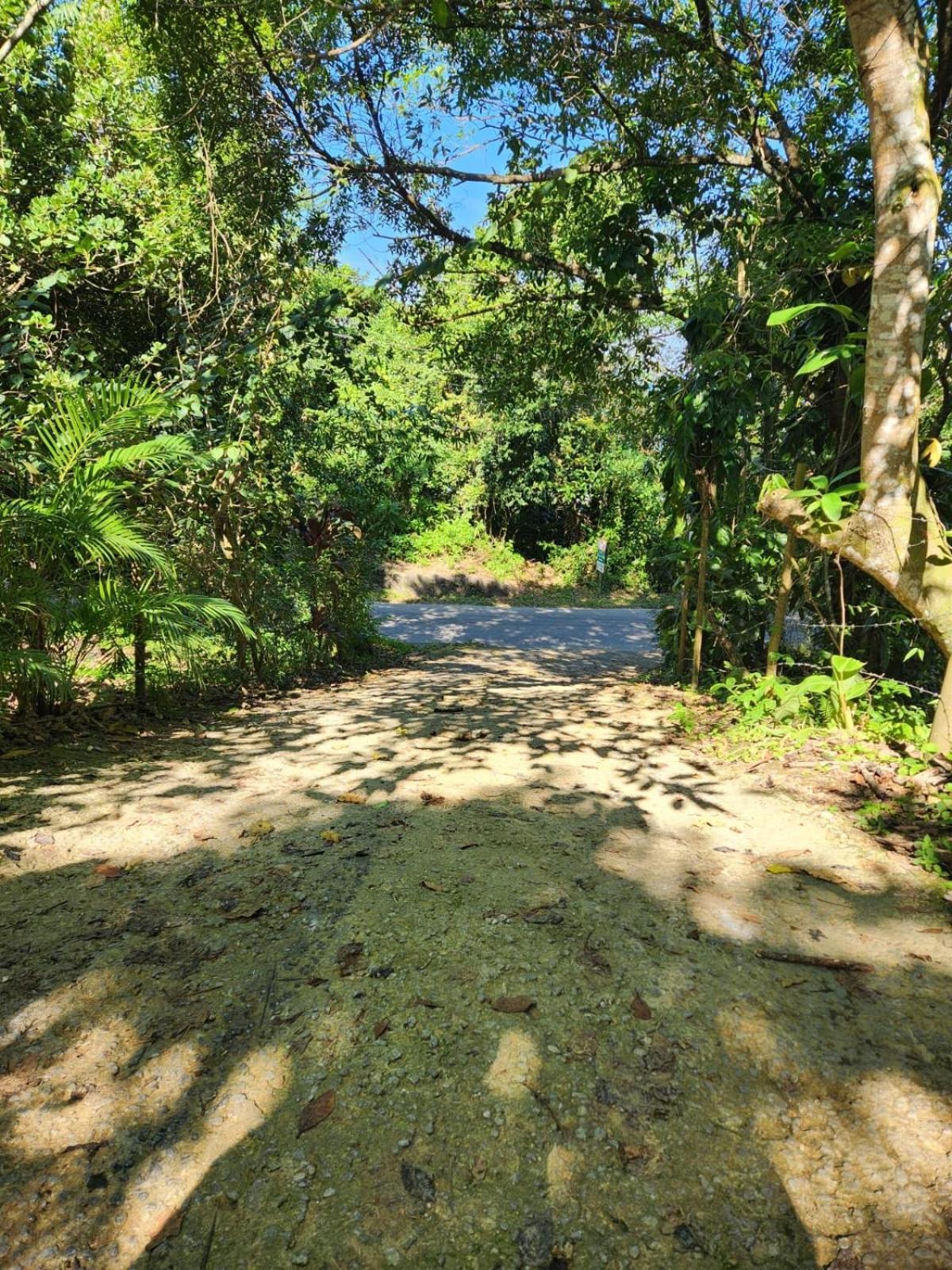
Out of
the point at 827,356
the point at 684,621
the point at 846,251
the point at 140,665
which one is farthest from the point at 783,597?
the point at 140,665

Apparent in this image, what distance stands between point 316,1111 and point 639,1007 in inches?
32.0

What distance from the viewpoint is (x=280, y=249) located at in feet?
18.5

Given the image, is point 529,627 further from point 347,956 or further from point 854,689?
point 347,956

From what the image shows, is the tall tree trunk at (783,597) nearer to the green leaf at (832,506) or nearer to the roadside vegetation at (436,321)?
the roadside vegetation at (436,321)

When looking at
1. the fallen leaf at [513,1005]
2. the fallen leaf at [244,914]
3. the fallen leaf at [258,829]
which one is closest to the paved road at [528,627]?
the fallen leaf at [258,829]

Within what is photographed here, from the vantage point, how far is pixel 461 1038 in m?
1.70

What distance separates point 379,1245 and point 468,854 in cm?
140

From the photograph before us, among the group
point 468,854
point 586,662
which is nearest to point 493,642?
point 586,662

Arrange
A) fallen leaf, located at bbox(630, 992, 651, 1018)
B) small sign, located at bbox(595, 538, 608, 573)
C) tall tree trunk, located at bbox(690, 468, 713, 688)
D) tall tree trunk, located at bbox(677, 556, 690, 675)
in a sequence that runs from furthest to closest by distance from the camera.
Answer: small sign, located at bbox(595, 538, 608, 573)
tall tree trunk, located at bbox(677, 556, 690, 675)
tall tree trunk, located at bbox(690, 468, 713, 688)
fallen leaf, located at bbox(630, 992, 651, 1018)

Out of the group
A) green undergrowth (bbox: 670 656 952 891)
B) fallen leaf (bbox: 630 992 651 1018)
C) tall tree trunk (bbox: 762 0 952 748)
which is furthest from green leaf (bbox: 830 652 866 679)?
fallen leaf (bbox: 630 992 651 1018)

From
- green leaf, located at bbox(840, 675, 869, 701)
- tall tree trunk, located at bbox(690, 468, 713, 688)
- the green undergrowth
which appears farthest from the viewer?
tall tree trunk, located at bbox(690, 468, 713, 688)

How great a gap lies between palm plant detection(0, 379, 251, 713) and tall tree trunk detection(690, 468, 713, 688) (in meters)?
3.31

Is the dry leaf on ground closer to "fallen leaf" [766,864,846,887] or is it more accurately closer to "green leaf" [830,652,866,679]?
"fallen leaf" [766,864,846,887]

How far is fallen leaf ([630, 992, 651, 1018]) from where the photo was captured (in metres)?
1.78
